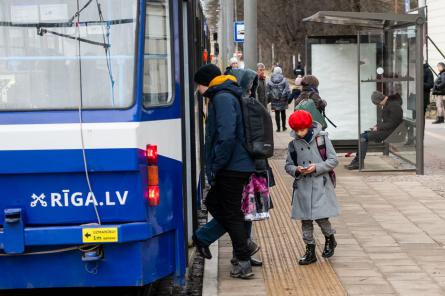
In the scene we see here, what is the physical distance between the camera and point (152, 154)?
5344mm

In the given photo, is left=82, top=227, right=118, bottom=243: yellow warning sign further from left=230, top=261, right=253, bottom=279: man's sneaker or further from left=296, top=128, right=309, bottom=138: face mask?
left=296, top=128, right=309, bottom=138: face mask

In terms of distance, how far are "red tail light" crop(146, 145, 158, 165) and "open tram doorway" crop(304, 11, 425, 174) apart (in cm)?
723

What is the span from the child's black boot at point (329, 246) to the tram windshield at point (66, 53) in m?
2.74

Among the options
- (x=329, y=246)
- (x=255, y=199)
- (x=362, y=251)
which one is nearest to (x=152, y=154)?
(x=255, y=199)

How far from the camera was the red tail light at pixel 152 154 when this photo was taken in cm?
532

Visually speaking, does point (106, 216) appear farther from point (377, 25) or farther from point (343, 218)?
point (377, 25)

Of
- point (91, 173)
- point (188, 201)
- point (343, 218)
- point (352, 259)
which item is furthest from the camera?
point (343, 218)

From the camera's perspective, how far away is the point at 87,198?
5199mm

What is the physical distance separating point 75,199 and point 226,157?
4.64ft

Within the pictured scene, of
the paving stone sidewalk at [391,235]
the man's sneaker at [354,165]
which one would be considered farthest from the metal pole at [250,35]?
the paving stone sidewalk at [391,235]

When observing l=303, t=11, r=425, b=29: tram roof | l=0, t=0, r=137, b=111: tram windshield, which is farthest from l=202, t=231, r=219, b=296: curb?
l=303, t=11, r=425, b=29: tram roof

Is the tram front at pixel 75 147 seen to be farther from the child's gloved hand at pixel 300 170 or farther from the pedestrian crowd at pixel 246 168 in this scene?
the child's gloved hand at pixel 300 170

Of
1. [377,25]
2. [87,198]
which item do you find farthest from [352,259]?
[377,25]

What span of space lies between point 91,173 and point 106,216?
0.96 ft
